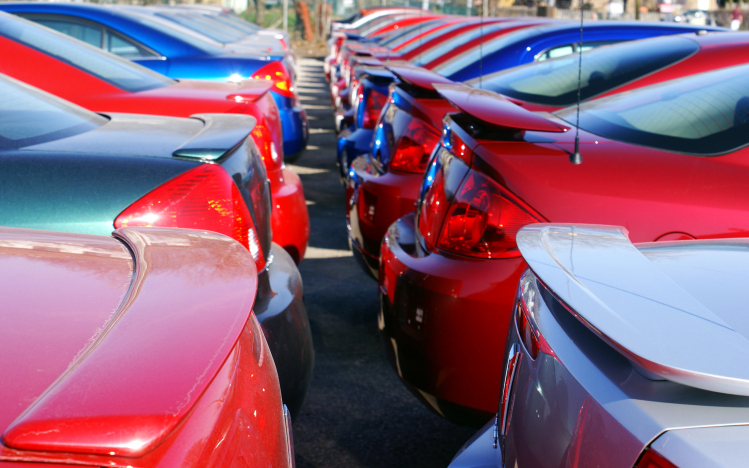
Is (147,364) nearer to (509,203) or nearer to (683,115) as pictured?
(509,203)

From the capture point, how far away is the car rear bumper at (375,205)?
3.81m

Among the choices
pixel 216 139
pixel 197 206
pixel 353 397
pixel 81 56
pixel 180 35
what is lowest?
pixel 353 397

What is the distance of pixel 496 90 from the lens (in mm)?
4191

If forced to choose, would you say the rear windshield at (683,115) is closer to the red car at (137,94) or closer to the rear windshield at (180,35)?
the red car at (137,94)

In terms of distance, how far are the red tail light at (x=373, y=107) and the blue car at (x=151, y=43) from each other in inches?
44.3

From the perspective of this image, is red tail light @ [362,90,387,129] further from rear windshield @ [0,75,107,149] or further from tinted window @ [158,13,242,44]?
tinted window @ [158,13,242,44]

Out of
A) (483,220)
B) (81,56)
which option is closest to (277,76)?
(81,56)

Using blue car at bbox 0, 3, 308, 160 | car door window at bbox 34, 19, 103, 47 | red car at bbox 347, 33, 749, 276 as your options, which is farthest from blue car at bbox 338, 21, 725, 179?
→ car door window at bbox 34, 19, 103, 47

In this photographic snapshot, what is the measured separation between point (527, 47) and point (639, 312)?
4493mm

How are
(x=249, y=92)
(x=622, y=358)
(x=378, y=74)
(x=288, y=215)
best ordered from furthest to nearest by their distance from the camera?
1. (x=378, y=74)
2. (x=249, y=92)
3. (x=288, y=215)
4. (x=622, y=358)

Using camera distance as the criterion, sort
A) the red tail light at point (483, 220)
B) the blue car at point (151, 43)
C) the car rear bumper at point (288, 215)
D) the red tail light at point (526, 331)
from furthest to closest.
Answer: the blue car at point (151, 43) < the car rear bumper at point (288, 215) < the red tail light at point (483, 220) < the red tail light at point (526, 331)

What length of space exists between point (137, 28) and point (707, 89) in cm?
503

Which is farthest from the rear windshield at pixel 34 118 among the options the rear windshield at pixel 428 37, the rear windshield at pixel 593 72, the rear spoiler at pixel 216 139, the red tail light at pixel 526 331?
the rear windshield at pixel 428 37

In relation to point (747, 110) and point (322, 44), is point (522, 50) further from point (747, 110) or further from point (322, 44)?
point (322, 44)
